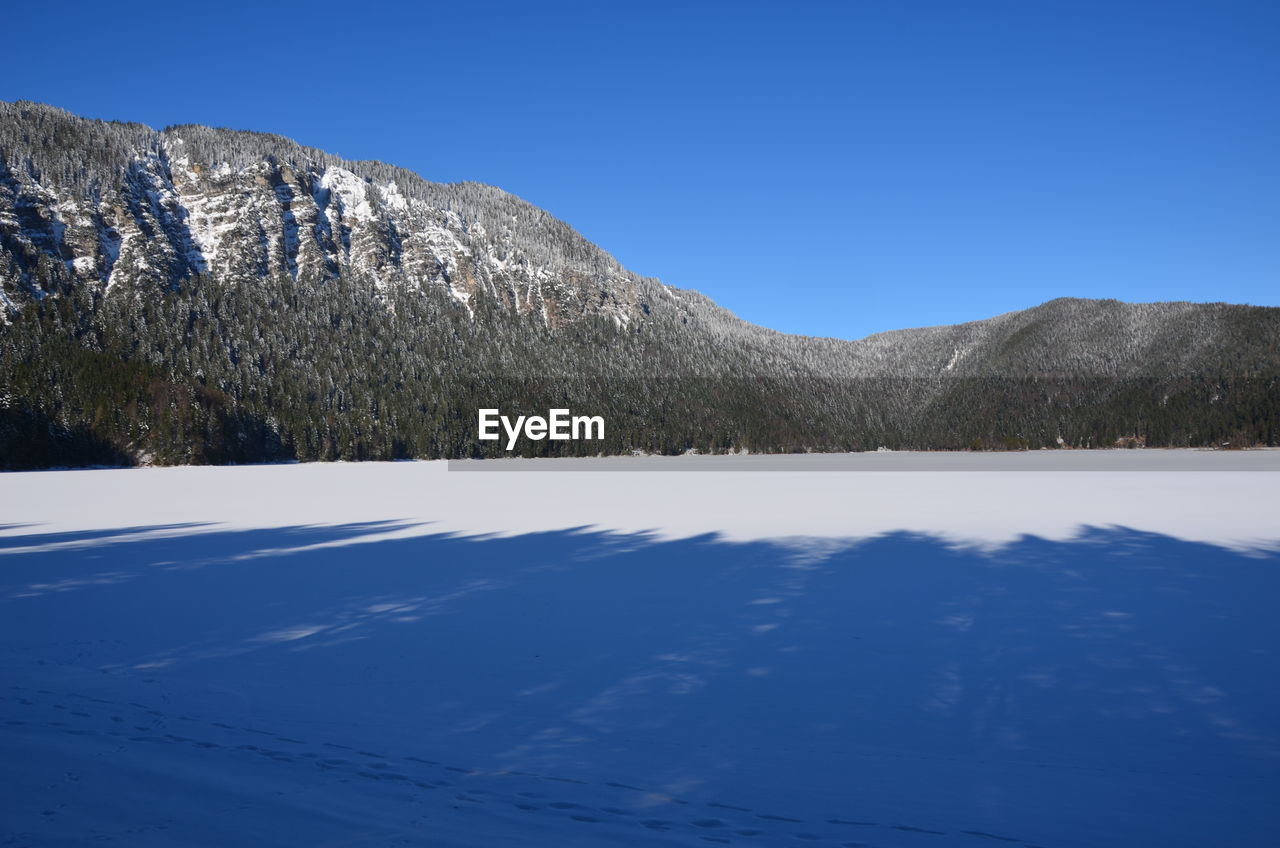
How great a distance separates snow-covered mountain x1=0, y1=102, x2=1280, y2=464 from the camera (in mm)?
94312

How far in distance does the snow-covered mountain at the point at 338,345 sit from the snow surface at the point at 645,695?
79.0 meters

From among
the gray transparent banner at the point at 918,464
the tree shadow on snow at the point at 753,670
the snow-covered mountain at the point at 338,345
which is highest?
the snow-covered mountain at the point at 338,345

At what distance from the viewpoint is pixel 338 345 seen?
459 ft

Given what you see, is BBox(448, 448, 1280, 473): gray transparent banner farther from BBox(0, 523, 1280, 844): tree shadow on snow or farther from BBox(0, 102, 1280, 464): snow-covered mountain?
BBox(0, 523, 1280, 844): tree shadow on snow

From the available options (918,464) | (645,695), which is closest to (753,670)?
(645,695)

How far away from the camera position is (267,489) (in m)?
39.1

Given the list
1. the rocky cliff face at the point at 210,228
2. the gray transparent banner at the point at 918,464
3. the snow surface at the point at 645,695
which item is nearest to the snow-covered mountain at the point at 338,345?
the rocky cliff face at the point at 210,228

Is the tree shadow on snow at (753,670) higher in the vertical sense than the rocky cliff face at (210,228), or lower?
lower

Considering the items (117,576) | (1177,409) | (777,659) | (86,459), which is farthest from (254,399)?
(1177,409)

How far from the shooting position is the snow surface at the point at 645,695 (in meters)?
4.80

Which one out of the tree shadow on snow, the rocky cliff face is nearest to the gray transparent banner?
the tree shadow on snow

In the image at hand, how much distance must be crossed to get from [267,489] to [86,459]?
167 ft

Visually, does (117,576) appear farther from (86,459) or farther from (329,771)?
(86,459)

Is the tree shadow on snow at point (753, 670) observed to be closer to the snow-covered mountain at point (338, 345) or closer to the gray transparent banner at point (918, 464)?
the gray transparent banner at point (918, 464)
